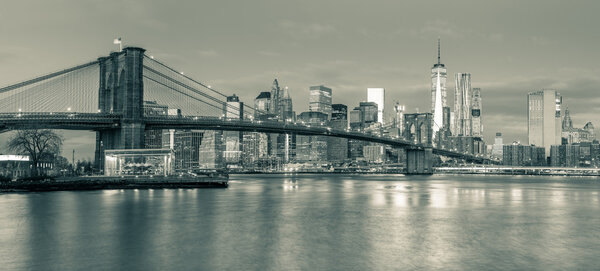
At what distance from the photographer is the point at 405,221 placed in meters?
28.0

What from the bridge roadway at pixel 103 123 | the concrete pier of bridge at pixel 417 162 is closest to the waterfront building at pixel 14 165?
the bridge roadway at pixel 103 123

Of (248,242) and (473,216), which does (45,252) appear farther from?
(473,216)

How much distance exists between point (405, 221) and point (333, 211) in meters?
6.53

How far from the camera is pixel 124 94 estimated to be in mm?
67438

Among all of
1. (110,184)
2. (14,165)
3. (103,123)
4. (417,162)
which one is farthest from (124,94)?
(417,162)

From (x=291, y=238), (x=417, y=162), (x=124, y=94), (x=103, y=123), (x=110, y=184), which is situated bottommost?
(x=291, y=238)

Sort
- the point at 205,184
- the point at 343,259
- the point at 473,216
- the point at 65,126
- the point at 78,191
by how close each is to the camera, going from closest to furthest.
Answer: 1. the point at 343,259
2. the point at 473,216
3. the point at 78,191
4. the point at 205,184
5. the point at 65,126

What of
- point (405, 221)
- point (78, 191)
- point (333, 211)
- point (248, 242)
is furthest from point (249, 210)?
point (78, 191)

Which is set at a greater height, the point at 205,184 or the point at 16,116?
the point at 16,116

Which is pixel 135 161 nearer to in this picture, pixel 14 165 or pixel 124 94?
pixel 124 94

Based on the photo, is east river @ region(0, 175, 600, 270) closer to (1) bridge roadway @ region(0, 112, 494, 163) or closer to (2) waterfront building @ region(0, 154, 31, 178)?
(1) bridge roadway @ region(0, 112, 494, 163)

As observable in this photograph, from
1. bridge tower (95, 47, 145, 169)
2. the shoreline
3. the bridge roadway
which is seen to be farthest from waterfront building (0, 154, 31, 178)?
the shoreline

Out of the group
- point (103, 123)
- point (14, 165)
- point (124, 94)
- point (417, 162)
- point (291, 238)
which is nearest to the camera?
point (291, 238)

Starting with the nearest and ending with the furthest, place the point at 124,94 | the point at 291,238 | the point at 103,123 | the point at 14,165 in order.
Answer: the point at 291,238 < the point at 103,123 < the point at 124,94 < the point at 14,165
